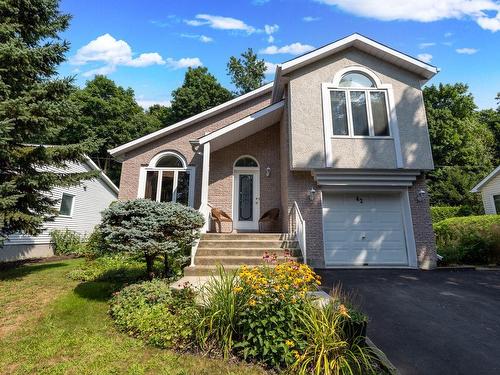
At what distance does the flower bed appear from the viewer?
320 centimetres

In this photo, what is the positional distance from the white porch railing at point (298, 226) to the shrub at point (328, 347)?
3852 mm

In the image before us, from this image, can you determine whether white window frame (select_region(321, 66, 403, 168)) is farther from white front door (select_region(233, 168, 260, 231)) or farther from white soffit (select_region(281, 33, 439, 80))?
white front door (select_region(233, 168, 260, 231))

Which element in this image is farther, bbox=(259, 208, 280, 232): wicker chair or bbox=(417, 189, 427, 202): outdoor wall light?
bbox=(259, 208, 280, 232): wicker chair

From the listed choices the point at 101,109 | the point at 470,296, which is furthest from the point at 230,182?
the point at 101,109

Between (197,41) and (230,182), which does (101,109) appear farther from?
(230,182)

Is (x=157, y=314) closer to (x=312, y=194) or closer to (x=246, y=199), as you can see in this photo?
(x=312, y=194)

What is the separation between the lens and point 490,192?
18.4 meters

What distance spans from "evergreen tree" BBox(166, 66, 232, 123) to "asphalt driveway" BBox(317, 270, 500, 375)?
85.2 ft

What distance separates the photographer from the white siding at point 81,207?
12.6 meters

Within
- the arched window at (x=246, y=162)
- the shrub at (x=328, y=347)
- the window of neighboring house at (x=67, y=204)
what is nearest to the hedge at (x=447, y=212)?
the arched window at (x=246, y=162)

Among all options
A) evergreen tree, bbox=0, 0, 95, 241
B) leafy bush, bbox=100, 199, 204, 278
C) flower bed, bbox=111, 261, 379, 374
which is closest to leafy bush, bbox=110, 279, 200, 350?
flower bed, bbox=111, 261, 379, 374

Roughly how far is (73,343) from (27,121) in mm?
6184

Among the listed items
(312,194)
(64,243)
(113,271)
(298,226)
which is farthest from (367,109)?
(64,243)

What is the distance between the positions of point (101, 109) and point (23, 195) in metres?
25.3
